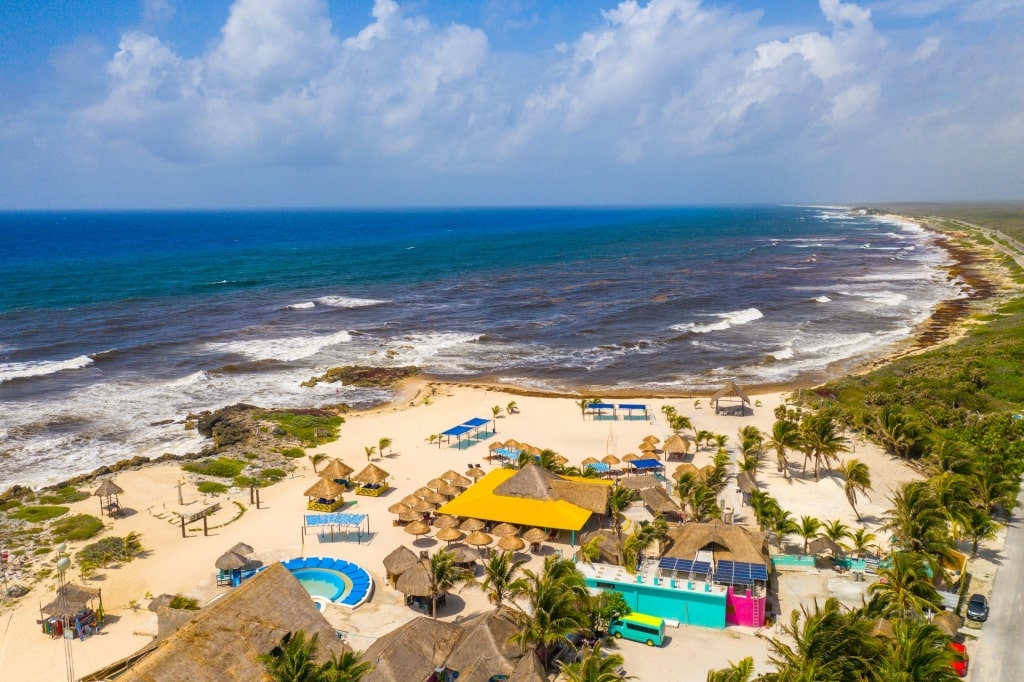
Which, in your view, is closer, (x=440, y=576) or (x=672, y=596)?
(x=672, y=596)

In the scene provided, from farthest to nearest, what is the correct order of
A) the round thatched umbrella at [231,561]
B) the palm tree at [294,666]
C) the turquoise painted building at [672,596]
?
1. the round thatched umbrella at [231,561]
2. the turquoise painted building at [672,596]
3. the palm tree at [294,666]

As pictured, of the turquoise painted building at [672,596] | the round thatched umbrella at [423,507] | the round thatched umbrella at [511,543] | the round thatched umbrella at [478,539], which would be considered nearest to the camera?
the turquoise painted building at [672,596]

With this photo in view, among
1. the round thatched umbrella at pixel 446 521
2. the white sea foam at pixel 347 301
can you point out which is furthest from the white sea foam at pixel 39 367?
the round thatched umbrella at pixel 446 521

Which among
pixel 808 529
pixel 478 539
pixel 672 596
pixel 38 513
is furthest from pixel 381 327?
pixel 672 596

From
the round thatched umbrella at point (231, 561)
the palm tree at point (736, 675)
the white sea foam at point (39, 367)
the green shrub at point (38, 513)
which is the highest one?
the palm tree at point (736, 675)

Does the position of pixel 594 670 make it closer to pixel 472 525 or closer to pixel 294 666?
pixel 294 666

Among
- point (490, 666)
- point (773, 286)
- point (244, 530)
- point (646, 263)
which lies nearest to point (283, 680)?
point (490, 666)

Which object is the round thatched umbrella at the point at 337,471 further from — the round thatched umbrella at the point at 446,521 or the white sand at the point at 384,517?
the round thatched umbrella at the point at 446,521
